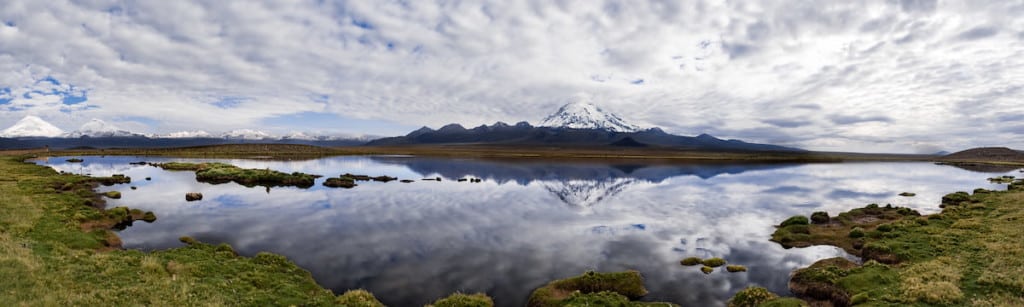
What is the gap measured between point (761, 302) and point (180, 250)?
29.0 metres

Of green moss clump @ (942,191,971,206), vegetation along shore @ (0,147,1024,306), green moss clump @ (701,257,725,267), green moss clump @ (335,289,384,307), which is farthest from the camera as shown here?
green moss clump @ (942,191,971,206)

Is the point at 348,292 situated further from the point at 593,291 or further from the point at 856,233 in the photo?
the point at 856,233

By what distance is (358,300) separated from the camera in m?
17.6

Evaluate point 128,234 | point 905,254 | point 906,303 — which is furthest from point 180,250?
point 905,254

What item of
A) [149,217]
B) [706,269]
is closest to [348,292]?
[706,269]

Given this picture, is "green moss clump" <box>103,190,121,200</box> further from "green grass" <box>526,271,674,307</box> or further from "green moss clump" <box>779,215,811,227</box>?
"green moss clump" <box>779,215,811,227</box>

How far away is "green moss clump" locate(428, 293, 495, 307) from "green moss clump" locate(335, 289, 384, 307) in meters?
2.43

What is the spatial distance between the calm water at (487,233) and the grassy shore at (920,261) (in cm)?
208

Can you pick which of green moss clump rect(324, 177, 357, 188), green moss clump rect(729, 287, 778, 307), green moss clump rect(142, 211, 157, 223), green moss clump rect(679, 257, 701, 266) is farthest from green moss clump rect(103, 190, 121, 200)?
green moss clump rect(729, 287, 778, 307)

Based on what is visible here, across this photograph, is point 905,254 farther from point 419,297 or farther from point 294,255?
point 294,255

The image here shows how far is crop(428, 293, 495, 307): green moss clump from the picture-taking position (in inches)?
715

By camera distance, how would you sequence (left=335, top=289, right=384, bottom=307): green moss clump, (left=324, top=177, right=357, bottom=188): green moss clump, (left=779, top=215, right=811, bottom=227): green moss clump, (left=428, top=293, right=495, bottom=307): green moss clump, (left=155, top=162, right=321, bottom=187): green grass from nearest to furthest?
1. (left=335, top=289, right=384, bottom=307): green moss clump
2. (left=428, top=293, right=495, bottom=307): green moss clump
3. (left=779, top=215, right=811, bottom=227): green moss clump
4. (left=324, top=177, right=357, bottom=188): green moss clump
5. (left=155, top=162, right=321, bottom=187): green grass

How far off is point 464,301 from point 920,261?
24.4 meters

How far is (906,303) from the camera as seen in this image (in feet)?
53.8
